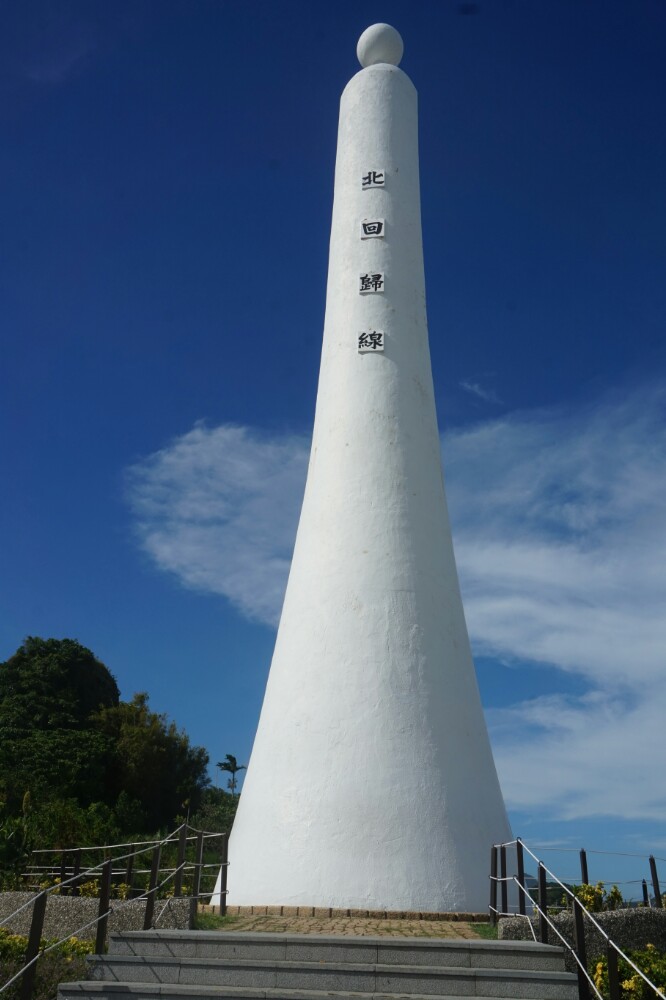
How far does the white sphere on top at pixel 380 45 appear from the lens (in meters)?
14.4

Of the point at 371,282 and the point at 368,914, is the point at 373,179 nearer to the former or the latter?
the point at 371,282

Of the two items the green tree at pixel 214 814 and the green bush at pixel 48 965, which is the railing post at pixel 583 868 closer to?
the green bush at pixel 48 965

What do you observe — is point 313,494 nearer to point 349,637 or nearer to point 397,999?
point 349,637

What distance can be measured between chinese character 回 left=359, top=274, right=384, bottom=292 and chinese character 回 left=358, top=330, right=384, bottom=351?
2.25 feet

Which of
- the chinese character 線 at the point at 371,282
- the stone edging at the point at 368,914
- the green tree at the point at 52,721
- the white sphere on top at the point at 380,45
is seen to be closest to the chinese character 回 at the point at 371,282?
the chinese character 線 at the point at 371,282

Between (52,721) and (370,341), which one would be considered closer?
(370,341)

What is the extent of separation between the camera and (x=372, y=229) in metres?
13.0

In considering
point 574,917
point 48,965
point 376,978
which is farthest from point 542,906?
point 48,965

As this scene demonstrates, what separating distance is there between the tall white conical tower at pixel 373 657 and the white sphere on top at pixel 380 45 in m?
2.35

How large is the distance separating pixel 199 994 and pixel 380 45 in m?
13.5

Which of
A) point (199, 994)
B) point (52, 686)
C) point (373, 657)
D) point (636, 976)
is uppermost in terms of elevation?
point (52, 686)

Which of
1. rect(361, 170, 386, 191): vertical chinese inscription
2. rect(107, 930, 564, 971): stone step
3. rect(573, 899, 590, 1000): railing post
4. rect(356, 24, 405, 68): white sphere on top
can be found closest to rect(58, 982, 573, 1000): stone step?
rect(573, 899, 590, 1000): railing post

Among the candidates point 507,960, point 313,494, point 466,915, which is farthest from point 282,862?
point 313,494

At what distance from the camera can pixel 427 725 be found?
10094 mm
